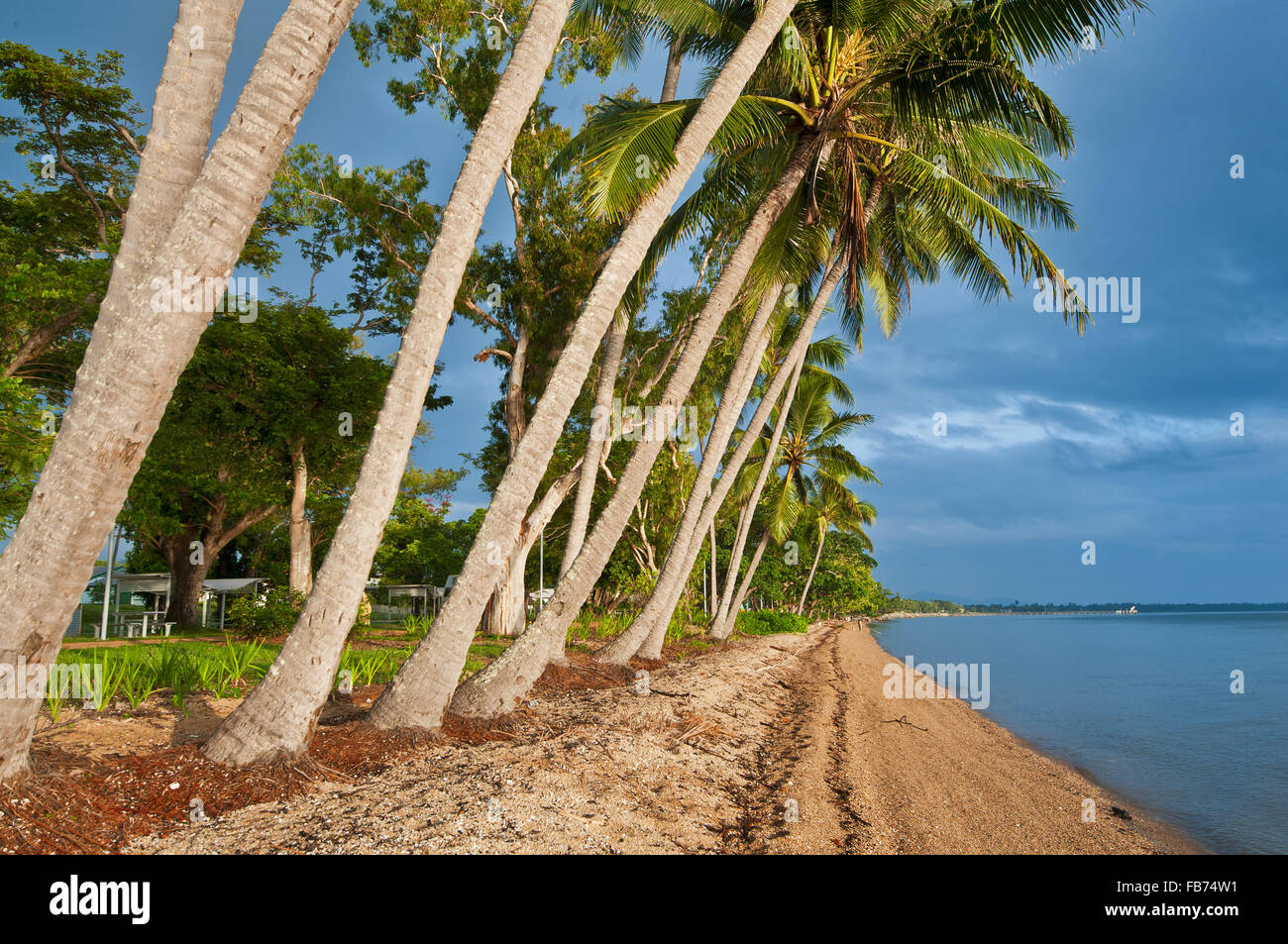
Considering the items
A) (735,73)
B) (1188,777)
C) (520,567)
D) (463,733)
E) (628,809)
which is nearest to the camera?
(628,809)

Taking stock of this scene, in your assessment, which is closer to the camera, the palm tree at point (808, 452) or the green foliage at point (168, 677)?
the green foliage at point (168, 677)

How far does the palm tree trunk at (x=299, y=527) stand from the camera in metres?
14.9

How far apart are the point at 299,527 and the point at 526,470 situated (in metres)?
11.5

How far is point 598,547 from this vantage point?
773 centimetres

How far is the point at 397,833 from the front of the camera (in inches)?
141

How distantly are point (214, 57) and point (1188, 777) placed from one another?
40.5 ft

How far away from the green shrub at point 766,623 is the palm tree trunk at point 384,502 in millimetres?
22465

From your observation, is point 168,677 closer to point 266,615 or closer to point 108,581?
point 266,615

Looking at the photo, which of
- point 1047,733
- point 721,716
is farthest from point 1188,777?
point 721,716

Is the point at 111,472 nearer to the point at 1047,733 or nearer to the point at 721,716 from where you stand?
the point at 721,716

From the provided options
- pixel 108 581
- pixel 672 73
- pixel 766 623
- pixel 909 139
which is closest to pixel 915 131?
pixel 909 139

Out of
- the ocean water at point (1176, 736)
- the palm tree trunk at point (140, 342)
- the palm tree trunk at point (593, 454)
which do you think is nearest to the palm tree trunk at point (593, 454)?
the palm tree trunk at point (593, 454)

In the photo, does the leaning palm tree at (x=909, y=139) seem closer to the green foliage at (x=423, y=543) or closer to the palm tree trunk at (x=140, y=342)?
the palm tree trunk at (x=140, y=342)

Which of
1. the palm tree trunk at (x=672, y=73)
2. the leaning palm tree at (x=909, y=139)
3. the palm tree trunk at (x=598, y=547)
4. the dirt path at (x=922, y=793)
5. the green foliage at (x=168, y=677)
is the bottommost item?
the dirt path at (x=922, y=793)
